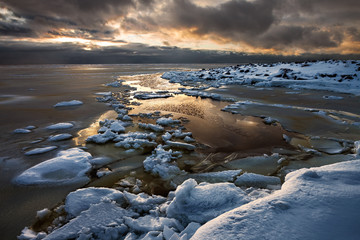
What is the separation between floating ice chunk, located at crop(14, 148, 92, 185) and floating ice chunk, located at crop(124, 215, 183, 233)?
134 cm

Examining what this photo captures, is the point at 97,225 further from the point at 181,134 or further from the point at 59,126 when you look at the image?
the point at 59,126

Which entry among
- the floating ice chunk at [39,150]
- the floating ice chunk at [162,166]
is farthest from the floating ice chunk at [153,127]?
the floating ice chunk at [39,150]

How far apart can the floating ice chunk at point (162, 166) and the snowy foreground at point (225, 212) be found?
25.0 inches

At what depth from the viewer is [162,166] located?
3365 mm

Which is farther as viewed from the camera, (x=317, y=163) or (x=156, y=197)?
(x=317, y=163)

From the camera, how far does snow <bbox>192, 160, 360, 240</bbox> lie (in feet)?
4.76

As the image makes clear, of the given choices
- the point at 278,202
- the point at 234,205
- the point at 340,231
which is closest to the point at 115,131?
the point at 234,205

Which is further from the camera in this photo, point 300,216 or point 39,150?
→ point 39,150

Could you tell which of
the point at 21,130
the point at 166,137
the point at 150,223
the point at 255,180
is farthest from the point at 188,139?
the point at 21,130

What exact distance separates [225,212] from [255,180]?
3.73ft

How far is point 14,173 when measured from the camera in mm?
3197

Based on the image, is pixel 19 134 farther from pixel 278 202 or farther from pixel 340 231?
pixel 340 231

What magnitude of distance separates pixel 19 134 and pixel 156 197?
15.1 feet

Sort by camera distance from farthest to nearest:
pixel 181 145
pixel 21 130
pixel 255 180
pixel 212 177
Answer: pixel 21 130, pixel 181 145, pixel 212 177, pixel 255 180
